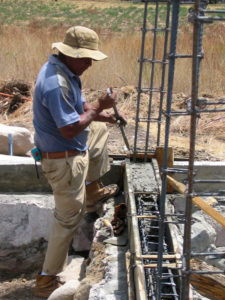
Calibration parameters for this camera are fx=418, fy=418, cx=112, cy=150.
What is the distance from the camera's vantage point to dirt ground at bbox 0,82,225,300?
13.1ft

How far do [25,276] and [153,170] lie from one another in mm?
1639

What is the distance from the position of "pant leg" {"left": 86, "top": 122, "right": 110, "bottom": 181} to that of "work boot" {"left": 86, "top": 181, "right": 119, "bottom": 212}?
11cm

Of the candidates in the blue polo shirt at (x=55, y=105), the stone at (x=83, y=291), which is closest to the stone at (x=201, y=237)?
the stone at (x=83, y=291)

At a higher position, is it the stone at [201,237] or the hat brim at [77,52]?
the hat brim at [77,52]

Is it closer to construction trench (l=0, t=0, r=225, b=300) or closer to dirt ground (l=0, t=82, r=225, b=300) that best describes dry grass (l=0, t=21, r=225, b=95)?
dirt ground (l=0, t=82, r=225, b=300)

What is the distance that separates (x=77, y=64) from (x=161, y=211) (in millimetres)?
1357

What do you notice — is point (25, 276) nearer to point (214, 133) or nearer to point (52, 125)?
point (52, 125)

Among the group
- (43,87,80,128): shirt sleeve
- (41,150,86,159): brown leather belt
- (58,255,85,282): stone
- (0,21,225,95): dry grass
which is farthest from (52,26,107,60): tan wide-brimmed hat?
(0,21,225,95): dry grass

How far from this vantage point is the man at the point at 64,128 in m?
2.82

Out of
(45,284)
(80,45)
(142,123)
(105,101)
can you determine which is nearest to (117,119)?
(105,101)

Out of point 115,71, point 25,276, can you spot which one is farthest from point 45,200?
point 115,71

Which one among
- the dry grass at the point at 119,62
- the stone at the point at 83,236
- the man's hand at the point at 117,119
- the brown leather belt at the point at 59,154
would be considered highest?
the dry grass at the point at 119,62

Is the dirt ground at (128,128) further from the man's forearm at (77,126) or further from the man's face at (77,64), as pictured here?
the man's face at (77,64)

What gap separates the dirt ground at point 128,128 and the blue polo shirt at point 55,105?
58.5 inches
